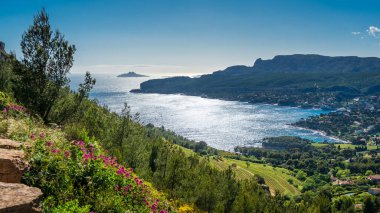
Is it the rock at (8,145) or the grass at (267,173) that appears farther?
the grass at (267,173)

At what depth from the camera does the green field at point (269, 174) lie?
147000mm

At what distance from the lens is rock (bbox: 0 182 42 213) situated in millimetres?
9417

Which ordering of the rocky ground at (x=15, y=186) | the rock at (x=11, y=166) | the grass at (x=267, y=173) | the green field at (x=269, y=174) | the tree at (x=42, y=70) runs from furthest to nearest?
the green field at (x=269, y=174) → the grass at (x=267, y=173) → the tree at (x=42, y=70) → the rock at (x=11, y=166) → the rocky ground at (x=15, y=186)

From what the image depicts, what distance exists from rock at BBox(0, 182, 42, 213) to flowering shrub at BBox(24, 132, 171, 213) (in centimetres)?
60

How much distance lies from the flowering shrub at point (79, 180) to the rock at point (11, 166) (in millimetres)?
327

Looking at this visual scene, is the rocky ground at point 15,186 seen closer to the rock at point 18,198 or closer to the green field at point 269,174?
the rock at point 18,198

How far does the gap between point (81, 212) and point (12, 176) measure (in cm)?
305

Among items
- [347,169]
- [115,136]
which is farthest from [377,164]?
[115,136]

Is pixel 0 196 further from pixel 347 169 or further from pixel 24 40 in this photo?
pixel 347 169

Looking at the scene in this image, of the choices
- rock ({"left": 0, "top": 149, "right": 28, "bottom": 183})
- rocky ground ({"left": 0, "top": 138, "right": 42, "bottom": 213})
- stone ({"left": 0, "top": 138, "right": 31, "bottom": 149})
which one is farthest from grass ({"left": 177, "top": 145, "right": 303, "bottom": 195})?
rock ({"left": 0, "top": 149, "right": 28, "bottom": 183})

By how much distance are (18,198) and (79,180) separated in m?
4.53

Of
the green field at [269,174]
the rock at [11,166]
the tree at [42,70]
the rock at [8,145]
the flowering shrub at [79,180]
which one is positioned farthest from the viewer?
the green field at [269,174]

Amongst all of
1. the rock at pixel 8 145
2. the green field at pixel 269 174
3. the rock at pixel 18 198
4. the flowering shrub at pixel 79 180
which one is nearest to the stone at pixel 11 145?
the rock at pixel 8 145

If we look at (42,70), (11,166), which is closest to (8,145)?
(11,166)
